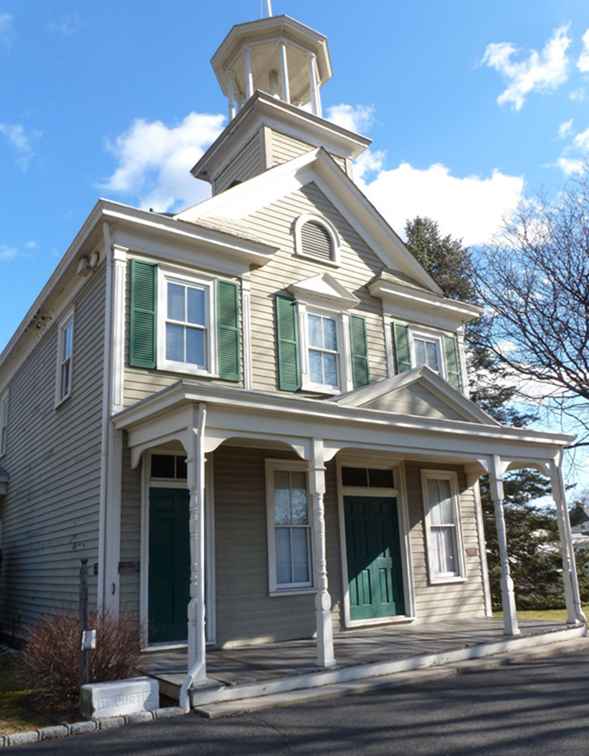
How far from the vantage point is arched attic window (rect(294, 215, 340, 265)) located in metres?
11.9

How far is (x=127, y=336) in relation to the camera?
30.3 ft

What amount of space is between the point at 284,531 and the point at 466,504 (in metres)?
4.35

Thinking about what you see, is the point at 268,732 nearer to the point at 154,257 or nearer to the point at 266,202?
the point at 154,257

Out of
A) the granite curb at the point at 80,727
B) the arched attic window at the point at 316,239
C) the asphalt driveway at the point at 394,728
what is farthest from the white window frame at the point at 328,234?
the granite curb at the point at 80,727

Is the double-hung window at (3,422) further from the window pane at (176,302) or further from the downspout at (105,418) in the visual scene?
the window pane at (176,302)

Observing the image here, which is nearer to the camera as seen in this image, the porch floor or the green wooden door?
the porch floor

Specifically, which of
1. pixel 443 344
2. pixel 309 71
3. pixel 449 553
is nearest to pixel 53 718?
pixel 449 553

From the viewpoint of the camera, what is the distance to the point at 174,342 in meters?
9.75

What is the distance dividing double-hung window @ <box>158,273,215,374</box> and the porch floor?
4049 millimetres

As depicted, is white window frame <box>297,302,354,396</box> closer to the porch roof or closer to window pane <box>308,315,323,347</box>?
window pane <box>308,315,323,347</box>

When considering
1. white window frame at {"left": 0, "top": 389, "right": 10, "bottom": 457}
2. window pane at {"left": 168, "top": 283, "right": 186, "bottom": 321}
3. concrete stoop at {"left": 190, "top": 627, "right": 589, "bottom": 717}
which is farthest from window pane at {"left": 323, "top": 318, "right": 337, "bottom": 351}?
white window frame at {"left": 0, "top": 389, "right": 10, "bottom": 457}

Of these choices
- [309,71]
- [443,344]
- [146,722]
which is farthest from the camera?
[309,71]

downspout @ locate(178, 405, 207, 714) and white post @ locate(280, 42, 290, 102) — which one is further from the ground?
white post @ locate(280, 42, 290, 102)

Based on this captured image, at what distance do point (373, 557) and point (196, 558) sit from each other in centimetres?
492
